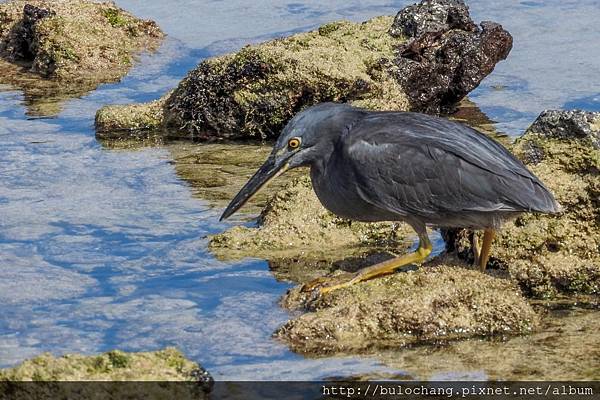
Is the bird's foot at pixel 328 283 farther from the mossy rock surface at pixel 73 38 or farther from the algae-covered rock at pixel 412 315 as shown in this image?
the mossy rock surface at pixel 73 38

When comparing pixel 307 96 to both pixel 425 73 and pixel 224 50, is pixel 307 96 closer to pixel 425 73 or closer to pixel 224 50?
pixel 425 73

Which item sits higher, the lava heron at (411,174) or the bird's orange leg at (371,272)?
the lava heron at (411,174)

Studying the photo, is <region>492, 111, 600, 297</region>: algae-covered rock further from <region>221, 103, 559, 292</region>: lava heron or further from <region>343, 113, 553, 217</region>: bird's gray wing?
<region>343, 113, 553, 217</region>: bird's gray wing

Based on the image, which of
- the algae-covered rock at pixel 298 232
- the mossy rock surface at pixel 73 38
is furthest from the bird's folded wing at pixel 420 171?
the mossy rock surface at pixel 73 38

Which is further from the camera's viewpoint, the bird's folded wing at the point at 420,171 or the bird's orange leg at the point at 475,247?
the bird's orange leg at the point at 475,247

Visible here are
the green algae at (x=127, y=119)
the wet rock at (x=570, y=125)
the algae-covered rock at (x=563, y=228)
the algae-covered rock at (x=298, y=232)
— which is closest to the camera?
the algae-covered rock at (x=563, y=228)

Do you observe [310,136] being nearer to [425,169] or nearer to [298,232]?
[425,169]

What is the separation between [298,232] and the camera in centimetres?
727

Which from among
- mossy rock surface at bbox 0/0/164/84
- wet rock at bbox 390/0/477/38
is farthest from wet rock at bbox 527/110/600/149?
mossy rock surface at bbox 0/0/164/84

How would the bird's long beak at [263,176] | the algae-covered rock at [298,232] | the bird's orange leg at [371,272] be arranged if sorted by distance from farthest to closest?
the algae-covered rock at [298,232] → the bird's long beak at [263,176] → the bird's orange leg at [371,272]

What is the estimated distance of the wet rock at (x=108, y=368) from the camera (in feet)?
15.7

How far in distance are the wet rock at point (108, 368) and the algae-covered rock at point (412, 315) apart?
2.81 feet

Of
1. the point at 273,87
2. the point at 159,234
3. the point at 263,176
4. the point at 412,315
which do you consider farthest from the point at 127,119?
the point at 412,315

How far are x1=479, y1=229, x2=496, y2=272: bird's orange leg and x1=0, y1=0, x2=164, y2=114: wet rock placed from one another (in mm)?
6010
